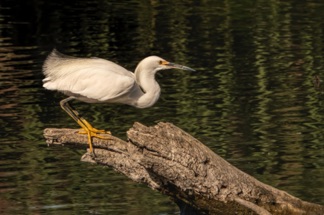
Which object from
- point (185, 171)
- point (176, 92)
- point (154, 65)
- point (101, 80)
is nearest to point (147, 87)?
point (154, 65)

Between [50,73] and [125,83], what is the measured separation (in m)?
0.82

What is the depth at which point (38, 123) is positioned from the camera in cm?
1855

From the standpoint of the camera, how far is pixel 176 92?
68.9 feet

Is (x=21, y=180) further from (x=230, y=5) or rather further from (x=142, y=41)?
(x=230, y=5)

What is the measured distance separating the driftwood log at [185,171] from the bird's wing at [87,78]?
61cm

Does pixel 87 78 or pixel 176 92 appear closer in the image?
pixel 87 78

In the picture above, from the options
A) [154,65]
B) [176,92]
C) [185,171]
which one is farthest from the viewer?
[176,92]

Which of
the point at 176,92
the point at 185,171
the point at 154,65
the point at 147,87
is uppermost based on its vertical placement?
the point at 154,65

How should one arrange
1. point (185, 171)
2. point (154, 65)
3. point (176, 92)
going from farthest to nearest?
point (176, 92) < point (154, 65) < point (185, 171)

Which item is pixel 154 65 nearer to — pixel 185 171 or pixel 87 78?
pixel 87 78

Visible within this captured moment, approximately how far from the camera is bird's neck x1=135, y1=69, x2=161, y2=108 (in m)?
12.4

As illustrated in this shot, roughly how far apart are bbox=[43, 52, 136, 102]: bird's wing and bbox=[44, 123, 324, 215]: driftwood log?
61 centimetres

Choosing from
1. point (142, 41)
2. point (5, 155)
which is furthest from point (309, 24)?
point (5, 155)

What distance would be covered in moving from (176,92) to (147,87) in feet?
28.2
